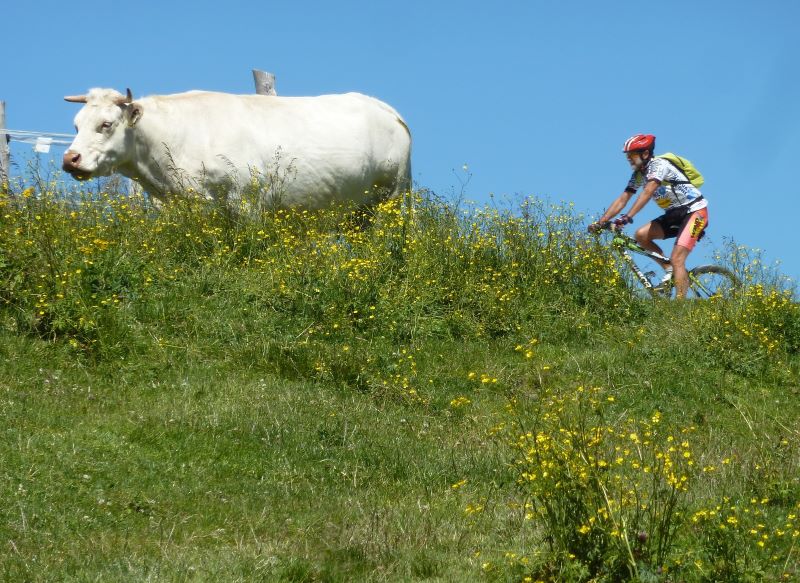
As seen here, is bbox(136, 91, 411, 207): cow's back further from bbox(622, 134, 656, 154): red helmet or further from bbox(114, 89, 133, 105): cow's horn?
bbox(622, 134, 656, 154): red helmet

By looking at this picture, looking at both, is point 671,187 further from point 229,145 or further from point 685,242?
point 229,145

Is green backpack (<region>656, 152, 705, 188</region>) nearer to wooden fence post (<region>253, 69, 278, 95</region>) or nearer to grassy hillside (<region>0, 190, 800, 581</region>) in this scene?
grassy hillside (<region>0, 190, 800, 581</region>)

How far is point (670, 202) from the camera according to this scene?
1410 cm

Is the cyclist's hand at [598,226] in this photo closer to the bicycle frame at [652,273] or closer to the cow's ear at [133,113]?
the bicycle frame at [652,273]

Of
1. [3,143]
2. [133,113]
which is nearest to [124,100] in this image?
[133,113]

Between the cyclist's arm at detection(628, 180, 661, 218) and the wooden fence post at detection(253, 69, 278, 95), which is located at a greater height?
the wooden fence post at detection(253, 69, 278, 95)

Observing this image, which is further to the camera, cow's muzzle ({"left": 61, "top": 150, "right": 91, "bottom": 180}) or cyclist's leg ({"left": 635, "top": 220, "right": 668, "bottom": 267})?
cyclist's leg ({"left": 635, "top": 220, "right": 668, "bottom": 267})

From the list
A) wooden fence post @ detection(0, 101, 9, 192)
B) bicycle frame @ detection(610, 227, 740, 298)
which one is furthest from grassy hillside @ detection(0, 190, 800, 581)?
wooden fence post @ detection(0, 101, 9, 192)

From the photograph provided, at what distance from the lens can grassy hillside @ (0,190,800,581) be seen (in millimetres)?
5797

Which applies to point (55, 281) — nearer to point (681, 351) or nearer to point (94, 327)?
point (94, 327)

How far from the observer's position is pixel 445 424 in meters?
9.26

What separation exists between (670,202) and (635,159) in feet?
2.24

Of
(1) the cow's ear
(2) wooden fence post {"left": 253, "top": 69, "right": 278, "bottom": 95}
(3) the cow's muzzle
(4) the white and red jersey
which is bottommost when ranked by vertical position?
(3) the cow's muzzle

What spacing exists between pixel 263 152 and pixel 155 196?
61.4 inches
